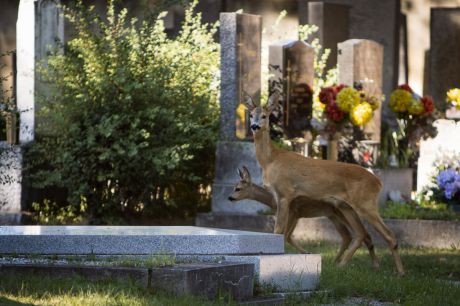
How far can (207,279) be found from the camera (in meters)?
8.12

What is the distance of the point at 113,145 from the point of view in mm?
15141

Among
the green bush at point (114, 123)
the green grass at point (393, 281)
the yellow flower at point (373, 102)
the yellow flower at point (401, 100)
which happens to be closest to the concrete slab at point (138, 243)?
the green grass at point (393, 281)

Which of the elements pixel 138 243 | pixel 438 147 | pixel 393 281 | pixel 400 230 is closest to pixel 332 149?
pixel 438 147

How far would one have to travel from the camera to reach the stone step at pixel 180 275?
7.97 m

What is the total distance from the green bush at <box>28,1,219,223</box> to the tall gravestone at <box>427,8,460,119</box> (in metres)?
5.98

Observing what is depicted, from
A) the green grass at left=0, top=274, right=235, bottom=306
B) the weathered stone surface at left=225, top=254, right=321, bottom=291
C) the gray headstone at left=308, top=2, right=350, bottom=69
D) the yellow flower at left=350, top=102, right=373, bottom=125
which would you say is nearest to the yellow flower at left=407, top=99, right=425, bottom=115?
the yellow flower at left=350, top=102, right=373, bottom=125

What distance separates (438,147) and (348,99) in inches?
62.0

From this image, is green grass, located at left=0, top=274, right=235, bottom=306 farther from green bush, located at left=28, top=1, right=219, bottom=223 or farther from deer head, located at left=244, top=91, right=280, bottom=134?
green bush, located at left=28, top=1, right=219, bottom=223

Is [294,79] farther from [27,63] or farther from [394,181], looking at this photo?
[27,63]

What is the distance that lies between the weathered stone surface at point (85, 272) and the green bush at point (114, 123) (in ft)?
21.5

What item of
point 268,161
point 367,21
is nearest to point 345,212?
point 268,161

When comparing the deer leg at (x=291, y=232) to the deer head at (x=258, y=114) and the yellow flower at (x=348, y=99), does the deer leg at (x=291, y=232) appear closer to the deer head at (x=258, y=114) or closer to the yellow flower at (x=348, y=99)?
the deer head at (x=258, y=114)

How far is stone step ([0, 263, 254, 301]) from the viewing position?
7973mm

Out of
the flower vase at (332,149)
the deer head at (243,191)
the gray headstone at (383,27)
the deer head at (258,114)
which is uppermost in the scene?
the gray headstone at (383,27)
